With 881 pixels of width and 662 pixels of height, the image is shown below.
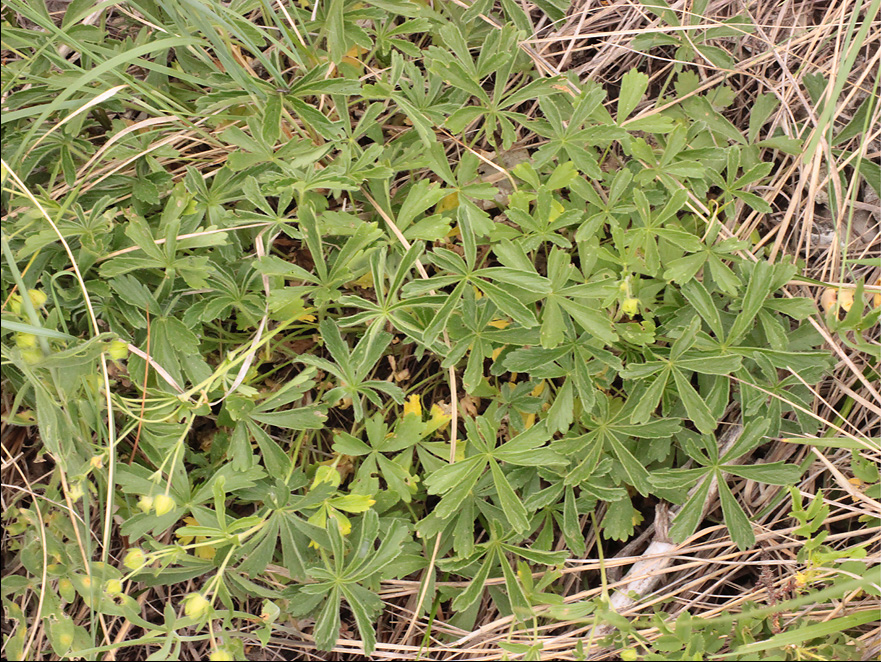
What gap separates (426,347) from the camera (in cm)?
208

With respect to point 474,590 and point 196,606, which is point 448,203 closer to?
point 474,590

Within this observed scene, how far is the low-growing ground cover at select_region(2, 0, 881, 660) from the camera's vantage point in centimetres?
196

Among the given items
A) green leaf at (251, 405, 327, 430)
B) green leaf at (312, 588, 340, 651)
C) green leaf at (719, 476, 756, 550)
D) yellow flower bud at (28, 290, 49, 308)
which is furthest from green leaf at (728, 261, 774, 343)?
yellow flower bud at (28, 290, 49, 308)

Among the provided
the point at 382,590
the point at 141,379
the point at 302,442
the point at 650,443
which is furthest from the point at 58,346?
the point at 650,443

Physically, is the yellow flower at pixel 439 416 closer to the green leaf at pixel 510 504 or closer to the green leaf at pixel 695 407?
the green leaf at pixel 510 504

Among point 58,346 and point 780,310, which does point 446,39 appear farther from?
point 58,346

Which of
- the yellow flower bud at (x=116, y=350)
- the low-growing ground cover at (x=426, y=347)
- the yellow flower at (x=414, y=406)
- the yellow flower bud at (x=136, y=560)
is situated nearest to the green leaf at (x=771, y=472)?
the low-growing ground cover at (x=426, y=347)

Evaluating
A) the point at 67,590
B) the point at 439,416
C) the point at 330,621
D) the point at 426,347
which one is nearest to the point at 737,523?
the point at 439,416

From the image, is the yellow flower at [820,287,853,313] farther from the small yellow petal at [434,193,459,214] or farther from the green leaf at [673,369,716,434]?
the small yellow petal at [434,193,459,214]

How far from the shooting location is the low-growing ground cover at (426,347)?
1.96 metres

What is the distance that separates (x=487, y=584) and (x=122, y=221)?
1661 mm

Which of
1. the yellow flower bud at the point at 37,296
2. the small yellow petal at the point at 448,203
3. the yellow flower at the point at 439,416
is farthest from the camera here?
the small yellow petal at the point at 448,203

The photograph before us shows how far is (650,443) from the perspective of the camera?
2.12 m

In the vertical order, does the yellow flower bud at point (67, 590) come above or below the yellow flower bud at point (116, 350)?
below
